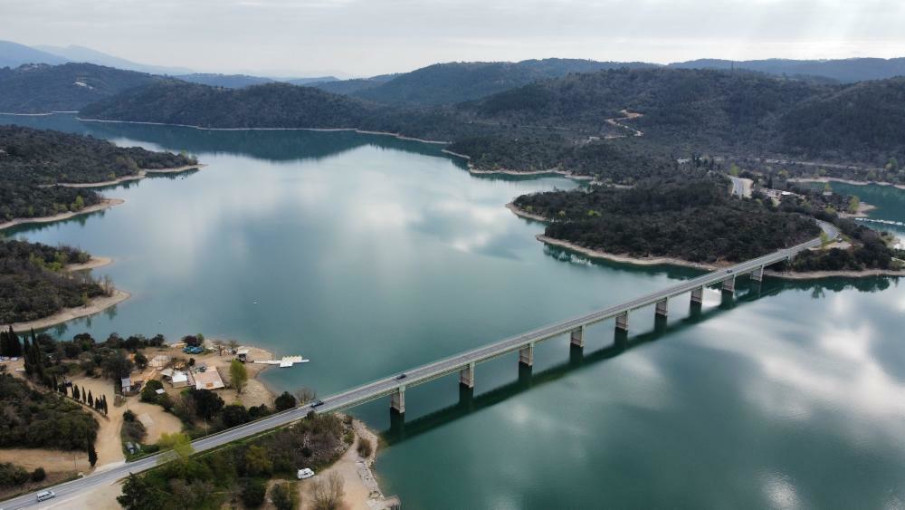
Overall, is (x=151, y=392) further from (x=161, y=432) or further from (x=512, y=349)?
(x=512, y=349)

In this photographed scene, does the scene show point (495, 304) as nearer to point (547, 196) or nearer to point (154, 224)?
point (547, 196)

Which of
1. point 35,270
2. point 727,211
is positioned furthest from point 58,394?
point 727,211

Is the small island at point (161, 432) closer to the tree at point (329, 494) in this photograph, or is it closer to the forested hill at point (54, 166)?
the tree at point (329, 494)

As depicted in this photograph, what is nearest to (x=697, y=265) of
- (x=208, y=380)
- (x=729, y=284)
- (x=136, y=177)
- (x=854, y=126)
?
(x=729, y=284)

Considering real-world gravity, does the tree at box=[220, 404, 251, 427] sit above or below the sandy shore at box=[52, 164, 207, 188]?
below

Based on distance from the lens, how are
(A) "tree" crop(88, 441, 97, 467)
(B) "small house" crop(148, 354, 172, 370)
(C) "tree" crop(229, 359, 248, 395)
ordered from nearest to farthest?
(A) "tree" crop(88, 441, 97, 467)
(C) "tree" crop(229, 359, 248, 395)
(B) "small house" crop(148, 354, 172, 370)

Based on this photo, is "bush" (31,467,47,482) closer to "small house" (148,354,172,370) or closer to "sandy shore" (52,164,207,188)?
"small house" (148,354,172,370)

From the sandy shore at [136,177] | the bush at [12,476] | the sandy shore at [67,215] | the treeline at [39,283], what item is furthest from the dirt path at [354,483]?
the sandy shore at [136,177]

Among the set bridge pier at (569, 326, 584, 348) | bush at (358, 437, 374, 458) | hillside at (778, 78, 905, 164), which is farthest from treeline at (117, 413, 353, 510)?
hillside at (778, 78, 905, 164)
